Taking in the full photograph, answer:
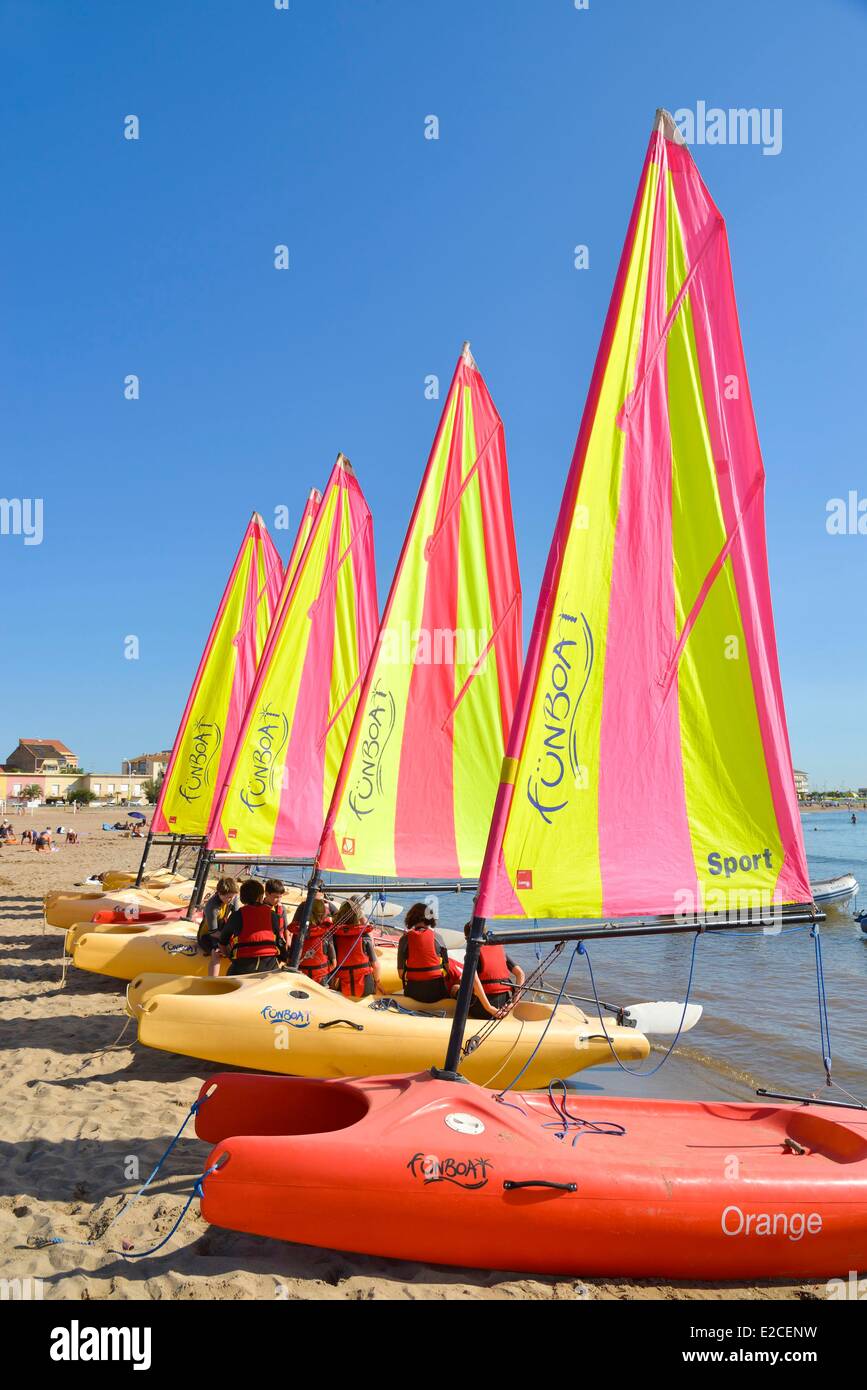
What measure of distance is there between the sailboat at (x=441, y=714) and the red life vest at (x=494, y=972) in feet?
0.69

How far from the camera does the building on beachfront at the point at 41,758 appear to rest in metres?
110

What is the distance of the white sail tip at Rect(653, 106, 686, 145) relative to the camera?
5.53 metres

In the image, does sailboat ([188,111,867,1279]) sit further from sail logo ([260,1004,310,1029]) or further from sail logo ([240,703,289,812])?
sail logo ([240,703,289,812])

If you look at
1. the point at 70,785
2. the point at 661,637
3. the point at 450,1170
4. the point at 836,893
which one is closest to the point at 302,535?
the point at 661,637

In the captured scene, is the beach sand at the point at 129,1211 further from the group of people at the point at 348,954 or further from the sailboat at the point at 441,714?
the group of people at the point at 348,954

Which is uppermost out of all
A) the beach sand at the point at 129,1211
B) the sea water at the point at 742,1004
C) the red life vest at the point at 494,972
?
the red life vest at the point at 494,972

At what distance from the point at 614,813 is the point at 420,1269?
2496 millimetres

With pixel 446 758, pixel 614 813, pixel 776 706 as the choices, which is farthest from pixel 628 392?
pixel 446 758

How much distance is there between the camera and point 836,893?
25531mm

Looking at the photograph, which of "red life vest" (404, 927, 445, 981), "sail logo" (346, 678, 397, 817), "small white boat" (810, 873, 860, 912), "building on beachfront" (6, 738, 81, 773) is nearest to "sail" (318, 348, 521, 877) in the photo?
"sail logo" (346, 678, 397, 817)

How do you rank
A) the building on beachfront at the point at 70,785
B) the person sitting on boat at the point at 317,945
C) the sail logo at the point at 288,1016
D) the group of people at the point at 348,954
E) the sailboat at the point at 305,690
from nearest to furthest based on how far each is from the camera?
1. the sail logo at the point at 288,1016
2. the group of people at the point at 348,954
3. the person sitting on boat at the point at 317,945
4. the sailboat at the point at 305,690
5. the building on beachfront at the point at 70,785

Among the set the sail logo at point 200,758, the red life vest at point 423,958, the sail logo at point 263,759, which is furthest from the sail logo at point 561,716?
the sail logo at point 200,758

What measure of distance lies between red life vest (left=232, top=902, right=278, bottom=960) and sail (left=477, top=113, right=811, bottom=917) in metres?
3.61
